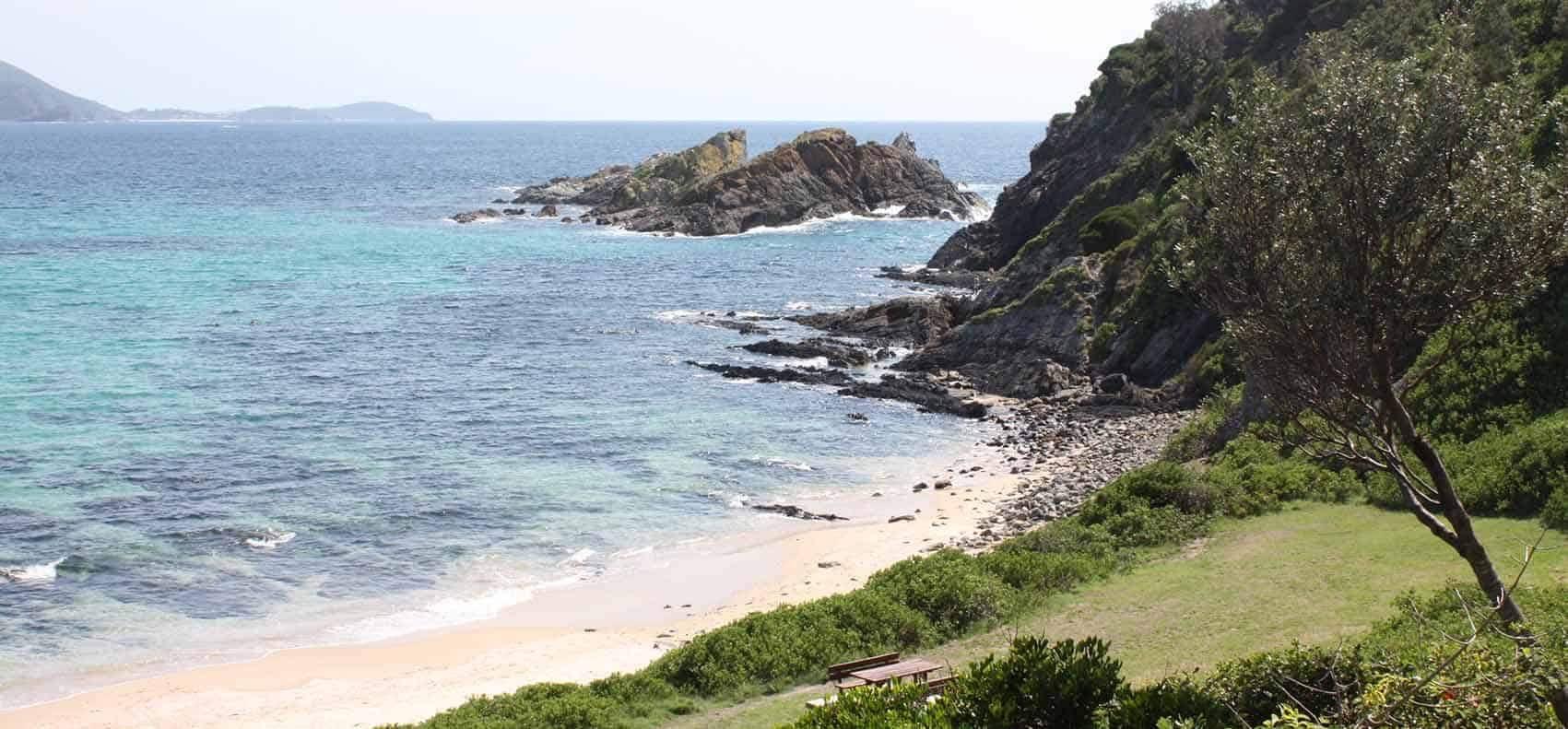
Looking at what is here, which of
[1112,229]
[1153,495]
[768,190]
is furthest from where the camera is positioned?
[768,190]

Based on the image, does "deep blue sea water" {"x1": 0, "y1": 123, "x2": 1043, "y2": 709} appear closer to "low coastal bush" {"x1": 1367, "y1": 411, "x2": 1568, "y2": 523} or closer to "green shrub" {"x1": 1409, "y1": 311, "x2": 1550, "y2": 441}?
"green shrub" {"x1": 1409, "y1": 311, "x2": 1550, "y2": 441}

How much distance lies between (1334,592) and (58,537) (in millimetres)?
32930

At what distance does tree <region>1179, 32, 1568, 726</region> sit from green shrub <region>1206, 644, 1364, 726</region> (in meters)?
1.90

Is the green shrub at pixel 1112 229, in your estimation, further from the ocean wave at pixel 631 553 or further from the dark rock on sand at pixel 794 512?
the ocean wave at pixel 631 553

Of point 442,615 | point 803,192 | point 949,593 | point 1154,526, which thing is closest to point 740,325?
point 442,615

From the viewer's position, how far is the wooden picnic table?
64.7 ft

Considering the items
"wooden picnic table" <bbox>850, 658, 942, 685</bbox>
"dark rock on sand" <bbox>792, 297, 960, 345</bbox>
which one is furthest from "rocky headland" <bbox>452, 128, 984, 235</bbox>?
"wooden picnic table" <bbox>850, 658, 942, 685</bbox>

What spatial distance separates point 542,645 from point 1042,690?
17904mm

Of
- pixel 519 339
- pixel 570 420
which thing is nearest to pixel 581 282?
pixel 519 339

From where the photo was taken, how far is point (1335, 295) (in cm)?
1440

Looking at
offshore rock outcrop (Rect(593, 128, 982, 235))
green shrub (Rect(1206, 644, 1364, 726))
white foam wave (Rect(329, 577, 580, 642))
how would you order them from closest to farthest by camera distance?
green shrub (Rect(1206, 644, 1364, 726)), white foam wave (Rect(329, 577, 580, 642)), offshore rock outcrop (Rect(593, 128, 982, 235))

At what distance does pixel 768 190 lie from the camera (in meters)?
124

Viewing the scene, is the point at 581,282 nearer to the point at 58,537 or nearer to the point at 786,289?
the point at 786,289

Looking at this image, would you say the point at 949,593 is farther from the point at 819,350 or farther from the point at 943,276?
the point at 943,276
